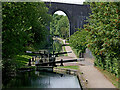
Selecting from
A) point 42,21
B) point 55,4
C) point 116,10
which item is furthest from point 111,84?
point 55,4

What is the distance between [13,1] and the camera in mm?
13406

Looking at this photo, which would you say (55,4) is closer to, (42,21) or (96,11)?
(42,21)

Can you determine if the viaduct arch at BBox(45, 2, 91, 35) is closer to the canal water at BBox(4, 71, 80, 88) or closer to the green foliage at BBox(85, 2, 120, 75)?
the canal water at BBox(4, 71, 80, 88)

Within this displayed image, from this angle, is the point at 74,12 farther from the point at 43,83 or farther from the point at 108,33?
the point at 108,33

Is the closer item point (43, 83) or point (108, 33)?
point (108, 33)

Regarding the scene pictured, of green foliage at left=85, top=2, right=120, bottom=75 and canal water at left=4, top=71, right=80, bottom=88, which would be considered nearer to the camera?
green foliage at left=85, top=2, right=120, bottom=75

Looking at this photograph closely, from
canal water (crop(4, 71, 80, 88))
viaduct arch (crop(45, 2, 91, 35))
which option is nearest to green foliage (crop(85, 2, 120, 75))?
canal water (crop(4, 71, 80, 88))

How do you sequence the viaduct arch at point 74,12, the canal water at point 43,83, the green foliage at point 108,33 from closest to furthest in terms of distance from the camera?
the green foliage at point 108,33 < the canal water at point 43,83 < the viaduct arch at point 74,12

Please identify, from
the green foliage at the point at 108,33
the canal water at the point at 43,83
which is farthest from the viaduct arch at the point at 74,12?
the green foliage at the point at 108,33

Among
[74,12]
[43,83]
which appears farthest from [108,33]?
[74,12]

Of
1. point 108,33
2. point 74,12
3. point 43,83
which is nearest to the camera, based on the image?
point 108,33

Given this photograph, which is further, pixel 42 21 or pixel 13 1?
pixel 42 21

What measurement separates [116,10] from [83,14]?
41.1 m

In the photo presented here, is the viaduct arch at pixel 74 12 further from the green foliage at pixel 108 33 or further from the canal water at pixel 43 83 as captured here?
the green foliage at pixel 108 33
